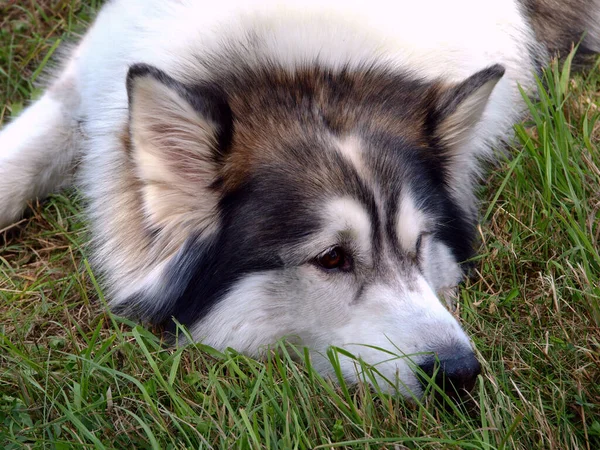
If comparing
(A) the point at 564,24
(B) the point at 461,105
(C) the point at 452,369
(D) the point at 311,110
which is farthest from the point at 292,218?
(A) the point at 564,24

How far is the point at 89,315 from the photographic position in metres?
3.08

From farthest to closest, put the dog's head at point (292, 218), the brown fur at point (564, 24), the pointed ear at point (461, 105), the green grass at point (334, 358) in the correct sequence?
the brown fur at point (564, 24)
the pointed ear at point (461, 105)
the dog's head at point (292, 218)
the green grass at point (334, 358)

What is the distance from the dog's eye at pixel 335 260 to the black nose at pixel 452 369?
41 cm

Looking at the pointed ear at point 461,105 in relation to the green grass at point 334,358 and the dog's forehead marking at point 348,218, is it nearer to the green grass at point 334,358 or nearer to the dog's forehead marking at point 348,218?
the green grass at point 334,358

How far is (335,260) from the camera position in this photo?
258 cm

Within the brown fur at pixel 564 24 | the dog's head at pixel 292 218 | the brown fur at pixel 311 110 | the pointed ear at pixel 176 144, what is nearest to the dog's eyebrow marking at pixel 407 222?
the dog's head at pixel 292 218

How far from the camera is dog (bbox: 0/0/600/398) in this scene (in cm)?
253

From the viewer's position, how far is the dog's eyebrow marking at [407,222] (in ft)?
8.64

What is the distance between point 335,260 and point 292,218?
205mm

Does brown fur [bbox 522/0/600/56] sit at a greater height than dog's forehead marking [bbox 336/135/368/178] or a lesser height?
greater

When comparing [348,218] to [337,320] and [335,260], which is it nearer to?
[335,260]

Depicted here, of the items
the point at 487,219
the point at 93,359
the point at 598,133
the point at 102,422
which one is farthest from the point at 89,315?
the point at 598,133

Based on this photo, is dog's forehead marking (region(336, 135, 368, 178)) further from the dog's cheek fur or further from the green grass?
the green grass

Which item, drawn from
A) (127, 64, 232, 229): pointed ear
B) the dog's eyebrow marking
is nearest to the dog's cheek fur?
the dog's eyebrow marking
